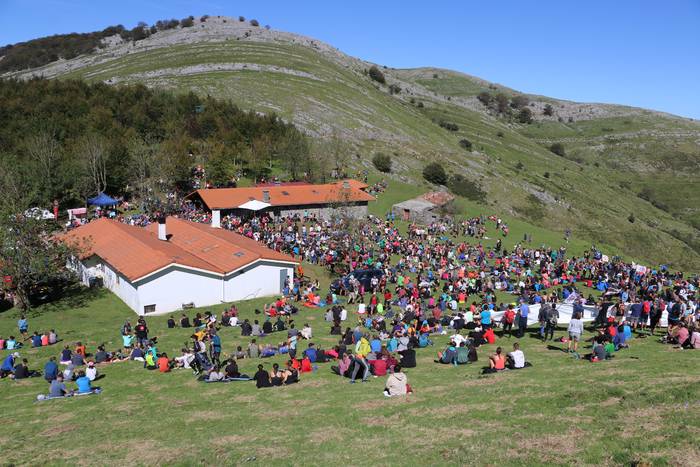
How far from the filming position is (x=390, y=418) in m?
14.3

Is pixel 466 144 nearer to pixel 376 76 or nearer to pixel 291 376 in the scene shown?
pixel 376 76

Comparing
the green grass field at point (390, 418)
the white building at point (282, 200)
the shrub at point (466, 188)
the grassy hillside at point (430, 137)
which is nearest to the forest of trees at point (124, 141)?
the white building at point (282, 200)

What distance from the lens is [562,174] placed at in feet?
415

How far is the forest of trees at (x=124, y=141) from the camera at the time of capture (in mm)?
59719

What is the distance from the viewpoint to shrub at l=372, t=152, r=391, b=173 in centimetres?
8944

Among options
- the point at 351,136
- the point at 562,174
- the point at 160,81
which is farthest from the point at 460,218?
the point at 160,81

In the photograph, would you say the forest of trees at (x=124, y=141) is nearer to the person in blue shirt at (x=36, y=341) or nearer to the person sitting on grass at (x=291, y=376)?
the person in blue shirt at (x=36, y=341)

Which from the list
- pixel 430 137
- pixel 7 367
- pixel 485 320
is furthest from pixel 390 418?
pixel 430 137

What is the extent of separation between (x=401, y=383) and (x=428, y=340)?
25.0 ft

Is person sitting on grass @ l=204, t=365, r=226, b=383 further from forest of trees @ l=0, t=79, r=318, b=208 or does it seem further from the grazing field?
forest of trees @ l=0, t=79, r=318, b=208

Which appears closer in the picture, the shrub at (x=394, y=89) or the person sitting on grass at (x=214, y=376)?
the person sitting on grass at (x=214, y=376)

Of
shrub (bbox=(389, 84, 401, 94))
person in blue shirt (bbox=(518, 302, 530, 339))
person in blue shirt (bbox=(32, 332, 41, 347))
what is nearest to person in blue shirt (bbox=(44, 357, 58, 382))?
person in blue shirt (bbox=(32, 332, 41, 347))

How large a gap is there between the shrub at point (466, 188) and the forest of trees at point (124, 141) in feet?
80.5

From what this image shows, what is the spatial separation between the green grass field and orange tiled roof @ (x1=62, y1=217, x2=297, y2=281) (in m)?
12.7
